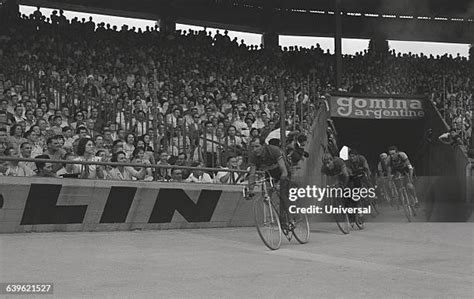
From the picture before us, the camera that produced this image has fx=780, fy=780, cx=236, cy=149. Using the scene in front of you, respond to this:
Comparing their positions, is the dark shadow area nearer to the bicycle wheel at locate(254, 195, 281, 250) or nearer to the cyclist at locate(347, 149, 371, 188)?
the cyclist at locate(347, 149, 371, 188)

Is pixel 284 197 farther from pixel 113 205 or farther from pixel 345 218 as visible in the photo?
pixel 113 205

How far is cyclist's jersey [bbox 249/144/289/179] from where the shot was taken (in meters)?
11.1

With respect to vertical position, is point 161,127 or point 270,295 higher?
point 161,127

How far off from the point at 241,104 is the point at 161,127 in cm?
616

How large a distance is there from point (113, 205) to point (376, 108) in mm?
12167

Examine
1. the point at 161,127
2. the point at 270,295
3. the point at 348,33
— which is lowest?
the point at 270,295

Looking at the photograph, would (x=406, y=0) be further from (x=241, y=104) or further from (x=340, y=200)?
(x=340, y=200)

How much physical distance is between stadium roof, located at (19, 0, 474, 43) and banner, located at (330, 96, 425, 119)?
1014 centimetres

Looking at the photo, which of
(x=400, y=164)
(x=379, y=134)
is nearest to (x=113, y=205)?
(x=400, y=164)

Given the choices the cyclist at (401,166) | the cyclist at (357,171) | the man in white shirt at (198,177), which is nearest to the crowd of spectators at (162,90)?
the man in white shirt at (198,177)

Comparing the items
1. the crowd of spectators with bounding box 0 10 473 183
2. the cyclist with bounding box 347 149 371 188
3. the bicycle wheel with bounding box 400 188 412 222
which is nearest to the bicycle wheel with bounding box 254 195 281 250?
the crowd of spectators with bounding box 0 10 473 183

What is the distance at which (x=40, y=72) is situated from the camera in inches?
712

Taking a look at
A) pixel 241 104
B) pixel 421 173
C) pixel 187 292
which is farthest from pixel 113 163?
pixel 421 173

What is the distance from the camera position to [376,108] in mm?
23234
